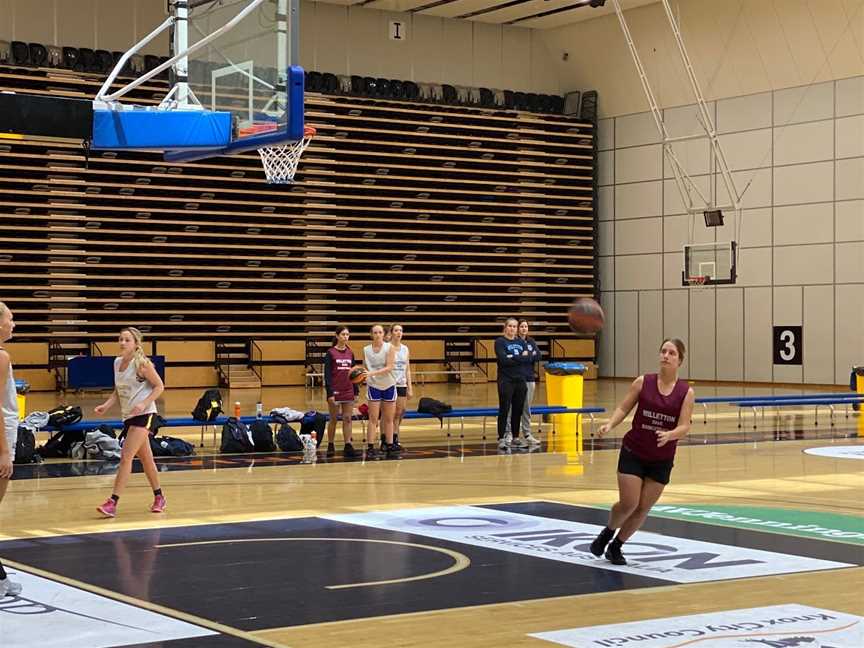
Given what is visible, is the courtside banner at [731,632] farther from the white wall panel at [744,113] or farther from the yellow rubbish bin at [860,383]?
the white wall panel at [744,113]

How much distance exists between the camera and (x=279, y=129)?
44.3ft

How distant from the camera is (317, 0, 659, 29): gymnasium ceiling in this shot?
113 ft

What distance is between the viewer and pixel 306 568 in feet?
29.3

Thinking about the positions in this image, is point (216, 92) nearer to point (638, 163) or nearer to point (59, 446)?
point (59, 446)

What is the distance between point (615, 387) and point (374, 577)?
2507 centimetres

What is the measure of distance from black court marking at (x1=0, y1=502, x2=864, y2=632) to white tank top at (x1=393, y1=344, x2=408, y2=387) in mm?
5966

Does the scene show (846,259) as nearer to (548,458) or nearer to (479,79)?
(479,79)

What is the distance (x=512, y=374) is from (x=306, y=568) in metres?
9.22

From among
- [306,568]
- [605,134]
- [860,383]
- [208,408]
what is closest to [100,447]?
[208,408]

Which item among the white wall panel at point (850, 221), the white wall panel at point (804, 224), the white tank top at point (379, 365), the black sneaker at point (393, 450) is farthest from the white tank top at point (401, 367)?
the white wall panel at point (804, 224)

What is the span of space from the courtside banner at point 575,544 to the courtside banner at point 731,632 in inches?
45.4

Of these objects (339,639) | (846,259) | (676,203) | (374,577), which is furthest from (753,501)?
(676,203)

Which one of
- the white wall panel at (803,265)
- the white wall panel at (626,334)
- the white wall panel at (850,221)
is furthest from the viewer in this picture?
the white wall panel at (626,334)

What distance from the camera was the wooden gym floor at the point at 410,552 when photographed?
7199mm
